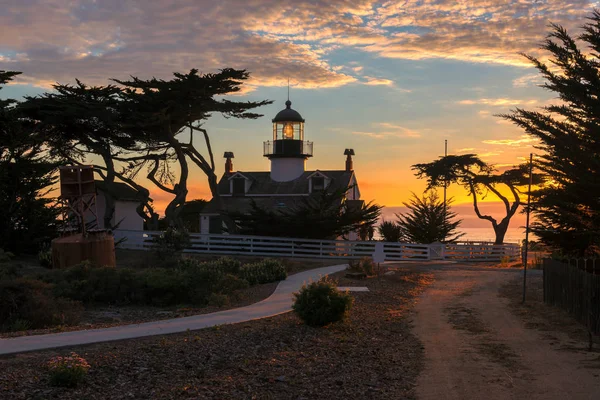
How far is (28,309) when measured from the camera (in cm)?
1456

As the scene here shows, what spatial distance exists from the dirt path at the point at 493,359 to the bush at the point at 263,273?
610cm

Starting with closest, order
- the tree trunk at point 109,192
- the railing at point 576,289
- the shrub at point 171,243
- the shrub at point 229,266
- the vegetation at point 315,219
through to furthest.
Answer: the railing at point 576,289 → the shrub at point 229,266 → the shrub at point 171,243 → the vegetation at point 315,219 → the tree trunk at point 109,192

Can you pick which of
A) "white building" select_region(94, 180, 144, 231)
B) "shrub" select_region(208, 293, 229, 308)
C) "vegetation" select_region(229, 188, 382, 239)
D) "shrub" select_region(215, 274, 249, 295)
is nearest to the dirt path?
"shrub" select_region(208, 293, 229, 308)

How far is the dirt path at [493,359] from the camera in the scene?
929 centimetres

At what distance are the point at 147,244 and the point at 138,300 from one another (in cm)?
2020

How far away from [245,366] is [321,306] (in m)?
4.00

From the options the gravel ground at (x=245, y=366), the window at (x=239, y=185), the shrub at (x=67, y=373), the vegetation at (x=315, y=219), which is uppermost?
the window at (x=239, y=185)

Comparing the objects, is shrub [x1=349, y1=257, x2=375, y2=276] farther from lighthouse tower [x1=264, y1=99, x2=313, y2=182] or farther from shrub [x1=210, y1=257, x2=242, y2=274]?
lighthouse tower [x1=264, y1=99, x2=313, y2=182]

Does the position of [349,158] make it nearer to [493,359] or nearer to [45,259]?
[45,259]

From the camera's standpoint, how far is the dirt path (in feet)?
30.5

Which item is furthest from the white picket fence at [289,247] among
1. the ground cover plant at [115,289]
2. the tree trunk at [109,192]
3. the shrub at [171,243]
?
the ground cover plant at [115,289]

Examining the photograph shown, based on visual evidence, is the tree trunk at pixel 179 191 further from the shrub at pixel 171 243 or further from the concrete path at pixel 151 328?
the concrete path at pixel 151 328

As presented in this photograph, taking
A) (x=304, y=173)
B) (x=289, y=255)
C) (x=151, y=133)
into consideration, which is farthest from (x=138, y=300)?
(x=304, y=173)

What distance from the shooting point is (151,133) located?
39531 mm
